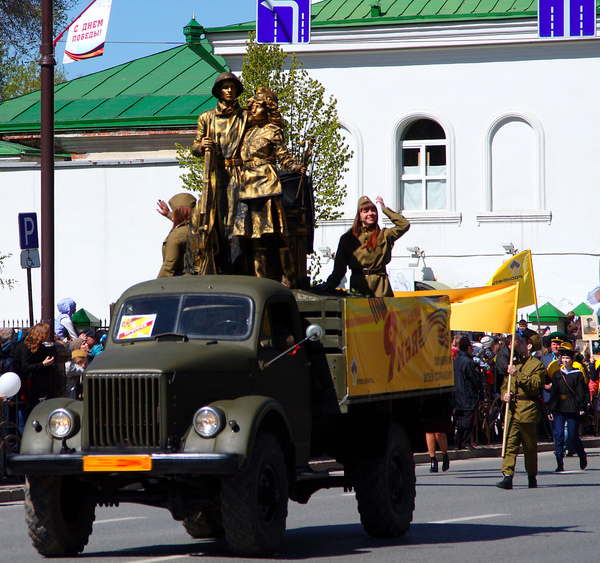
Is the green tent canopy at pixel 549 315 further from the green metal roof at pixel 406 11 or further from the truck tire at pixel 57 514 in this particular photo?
the truck tire at pixel 57 514

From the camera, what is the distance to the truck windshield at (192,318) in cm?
951

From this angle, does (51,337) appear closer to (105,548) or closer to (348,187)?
(105,548)

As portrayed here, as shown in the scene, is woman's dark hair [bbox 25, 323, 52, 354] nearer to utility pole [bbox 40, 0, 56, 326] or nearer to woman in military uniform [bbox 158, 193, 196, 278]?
utility pole [bbox 40, 0, 56, 326]

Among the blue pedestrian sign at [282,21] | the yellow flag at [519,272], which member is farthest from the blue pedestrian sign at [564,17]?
the blue pedestrian sign at [282,21]

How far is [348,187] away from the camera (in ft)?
114

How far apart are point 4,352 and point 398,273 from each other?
62.4 ft

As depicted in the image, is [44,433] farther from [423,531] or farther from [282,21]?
[282,21]

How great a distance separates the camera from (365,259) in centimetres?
1195

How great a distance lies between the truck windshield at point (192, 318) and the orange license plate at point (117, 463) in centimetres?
129

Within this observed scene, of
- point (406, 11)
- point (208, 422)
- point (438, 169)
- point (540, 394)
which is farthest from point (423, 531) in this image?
point (406, 11)

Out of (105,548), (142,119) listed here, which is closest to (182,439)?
(105,548)

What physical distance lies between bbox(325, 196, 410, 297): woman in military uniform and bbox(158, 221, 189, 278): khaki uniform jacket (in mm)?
1491

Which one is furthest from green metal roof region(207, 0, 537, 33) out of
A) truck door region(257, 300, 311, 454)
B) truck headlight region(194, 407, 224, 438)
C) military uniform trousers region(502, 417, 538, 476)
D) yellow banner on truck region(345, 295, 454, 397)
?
truck headlight region(194, 407, 224, 438)

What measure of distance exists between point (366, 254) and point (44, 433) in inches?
165
